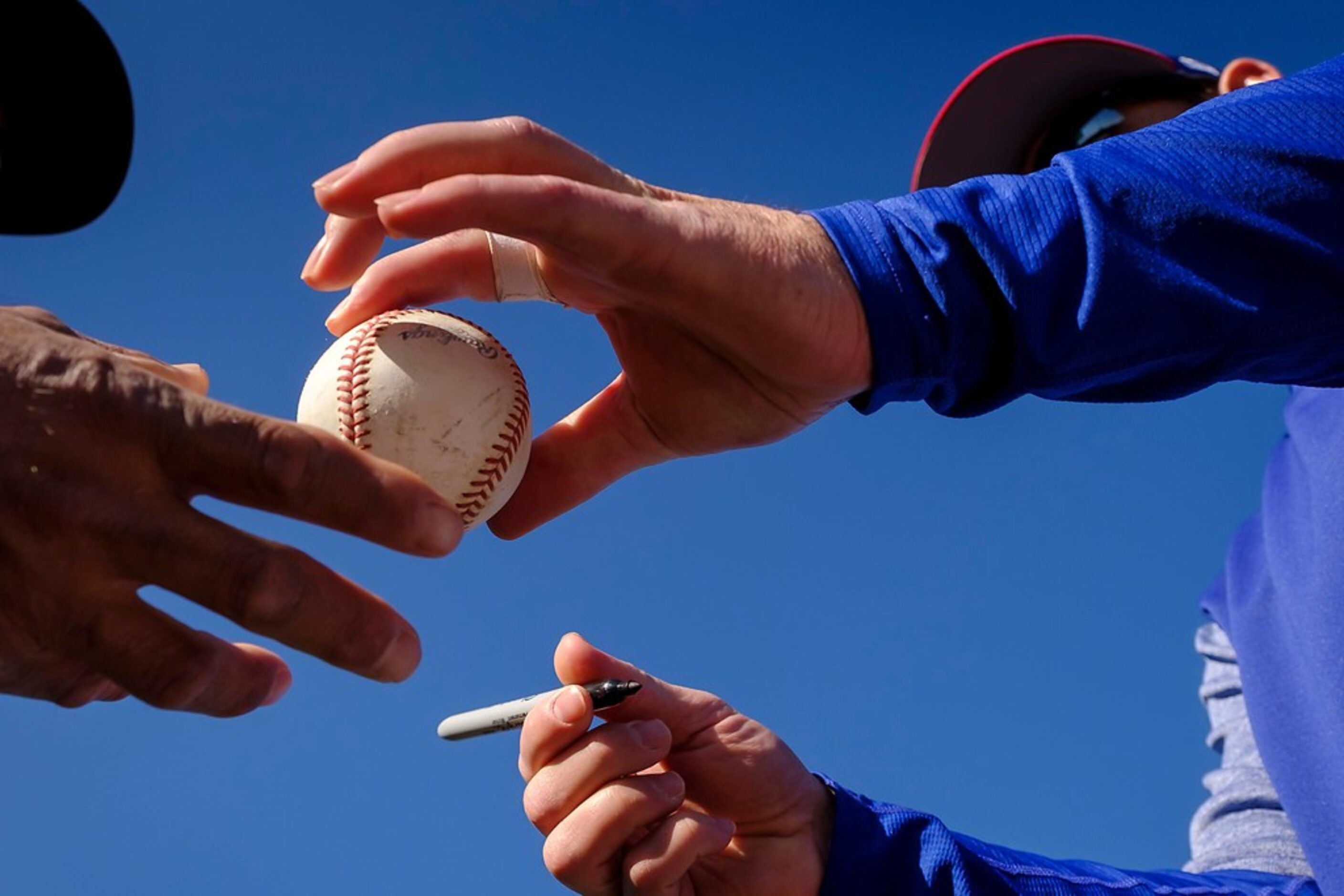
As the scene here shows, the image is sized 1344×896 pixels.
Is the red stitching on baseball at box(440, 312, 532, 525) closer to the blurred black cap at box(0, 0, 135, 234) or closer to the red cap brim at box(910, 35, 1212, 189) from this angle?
the blurred black cap at box(0, 0, 135, 234)

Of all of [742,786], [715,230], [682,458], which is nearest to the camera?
[715,230]

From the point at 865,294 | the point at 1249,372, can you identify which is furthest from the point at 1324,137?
the point at 865,294

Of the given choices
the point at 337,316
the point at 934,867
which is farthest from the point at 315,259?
the point at 934,867

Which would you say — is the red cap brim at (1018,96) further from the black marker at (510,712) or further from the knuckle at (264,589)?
the knuckle at (264,589)

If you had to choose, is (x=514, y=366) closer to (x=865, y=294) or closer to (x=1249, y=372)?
(x=865, y=294)

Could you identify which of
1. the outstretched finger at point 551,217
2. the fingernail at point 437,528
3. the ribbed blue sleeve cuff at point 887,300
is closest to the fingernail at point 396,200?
the outstretched finger at point 551,217
